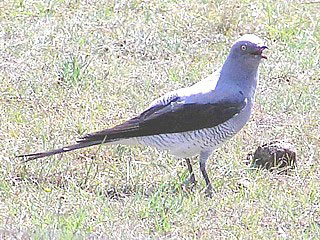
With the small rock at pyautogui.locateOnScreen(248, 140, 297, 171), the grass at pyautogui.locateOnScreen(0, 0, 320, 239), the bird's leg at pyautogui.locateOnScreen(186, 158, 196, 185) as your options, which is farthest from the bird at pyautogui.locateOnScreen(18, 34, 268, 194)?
the small rock at pyautogui.locateOnScreen(248, 140, 297, 171)

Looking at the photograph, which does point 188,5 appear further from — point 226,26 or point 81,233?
point 81,233

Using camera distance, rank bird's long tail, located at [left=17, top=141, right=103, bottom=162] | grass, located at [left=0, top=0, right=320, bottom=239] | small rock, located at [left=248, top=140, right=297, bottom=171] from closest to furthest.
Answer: grass, located at [left=0, top=0, right=320, bottom=239]
bird's long tail, located at [left=17, top=141, right=103, bottom=162]
small rock, located at [left=248, top=140, right=297, bottom=171]

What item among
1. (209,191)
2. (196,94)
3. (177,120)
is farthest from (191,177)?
(196,94)

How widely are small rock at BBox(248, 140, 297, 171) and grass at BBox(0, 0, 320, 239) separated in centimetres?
9

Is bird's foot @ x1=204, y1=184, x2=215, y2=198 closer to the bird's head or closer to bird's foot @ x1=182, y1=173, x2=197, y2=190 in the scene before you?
bird's foot @ x1=182, y1=173, x2=197, y2=190

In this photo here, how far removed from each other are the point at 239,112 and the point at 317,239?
1070 millimetres

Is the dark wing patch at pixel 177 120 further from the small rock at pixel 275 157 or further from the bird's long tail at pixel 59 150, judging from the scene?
the small rock at pixel 275 157

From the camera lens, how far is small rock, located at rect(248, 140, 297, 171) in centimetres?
620

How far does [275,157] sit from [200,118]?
0.68 meters

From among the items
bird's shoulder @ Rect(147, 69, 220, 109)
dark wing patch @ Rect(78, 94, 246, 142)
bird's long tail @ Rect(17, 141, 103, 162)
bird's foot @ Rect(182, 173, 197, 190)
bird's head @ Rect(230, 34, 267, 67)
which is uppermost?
bird's head @ Rect(230, 34, 267, 67)

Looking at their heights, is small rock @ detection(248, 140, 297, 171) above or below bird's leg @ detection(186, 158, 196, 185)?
above

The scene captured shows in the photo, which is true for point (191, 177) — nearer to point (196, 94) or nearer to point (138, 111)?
point (196, 94)

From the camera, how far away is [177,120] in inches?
230

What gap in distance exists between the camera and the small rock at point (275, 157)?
6.20 m
